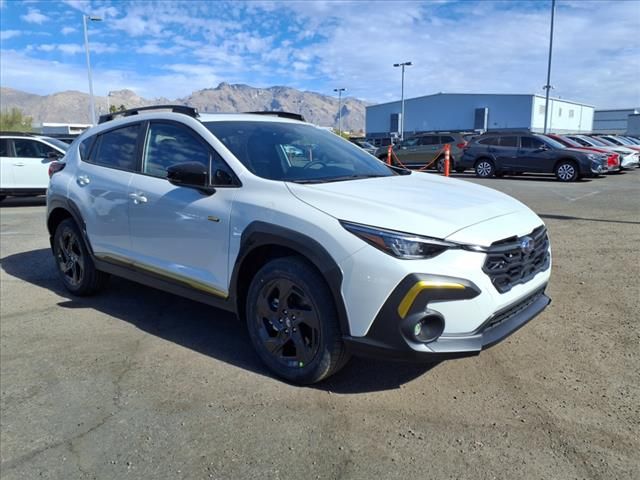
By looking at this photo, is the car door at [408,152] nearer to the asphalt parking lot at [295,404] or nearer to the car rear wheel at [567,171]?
the car rear wheel at [567,171]

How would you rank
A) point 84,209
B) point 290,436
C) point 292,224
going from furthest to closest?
point 84,209 < point 292,224 < point 290,436

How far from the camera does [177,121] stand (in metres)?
4.12

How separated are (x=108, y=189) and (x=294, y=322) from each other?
7.69 ft

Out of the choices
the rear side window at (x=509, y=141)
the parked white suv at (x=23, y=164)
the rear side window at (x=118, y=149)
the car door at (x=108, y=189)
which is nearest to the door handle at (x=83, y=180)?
the car door at (x=108, y=189)

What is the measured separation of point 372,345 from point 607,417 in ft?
4.51

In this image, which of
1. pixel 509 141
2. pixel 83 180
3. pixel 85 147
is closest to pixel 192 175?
pixel 83 180

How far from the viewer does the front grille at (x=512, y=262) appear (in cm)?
291

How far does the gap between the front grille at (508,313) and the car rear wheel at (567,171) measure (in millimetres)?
15666

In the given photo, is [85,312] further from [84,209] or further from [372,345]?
[372,345]

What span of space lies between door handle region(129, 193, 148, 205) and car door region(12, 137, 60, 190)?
967 cm

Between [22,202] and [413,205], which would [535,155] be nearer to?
[22,202]

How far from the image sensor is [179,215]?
12.6 ft

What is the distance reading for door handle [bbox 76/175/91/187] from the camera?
4866 millimetres

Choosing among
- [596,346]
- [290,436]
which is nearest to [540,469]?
[290,436]
